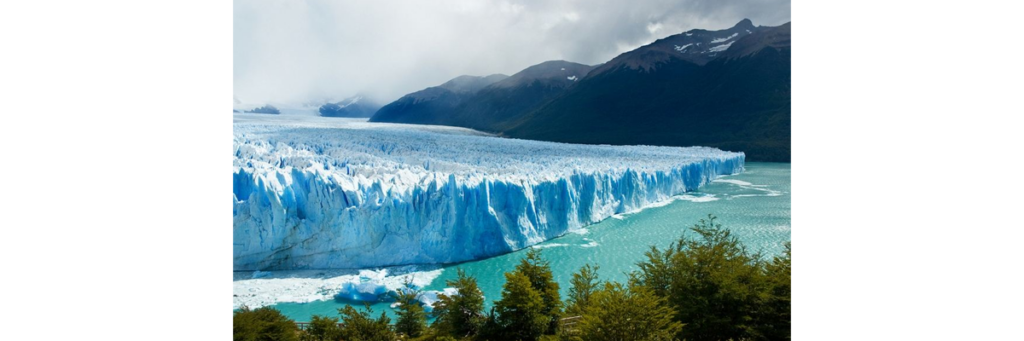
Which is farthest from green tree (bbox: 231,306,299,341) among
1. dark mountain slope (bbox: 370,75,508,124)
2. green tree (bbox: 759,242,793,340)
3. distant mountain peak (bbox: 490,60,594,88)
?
distant mountain peak (bbox: 490,60,594,88)

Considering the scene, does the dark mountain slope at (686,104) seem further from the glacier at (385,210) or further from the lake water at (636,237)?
the glacier at (385,210)

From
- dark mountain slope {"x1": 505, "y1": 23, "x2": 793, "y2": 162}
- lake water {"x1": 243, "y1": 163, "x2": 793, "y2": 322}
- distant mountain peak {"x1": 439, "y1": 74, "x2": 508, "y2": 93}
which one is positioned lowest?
lake water {"x1": 243, "y1": 163, "x2": 793, "y2": 322}

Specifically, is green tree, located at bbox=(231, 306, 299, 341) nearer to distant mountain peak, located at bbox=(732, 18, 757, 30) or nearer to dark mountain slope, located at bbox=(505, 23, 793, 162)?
dark mountain slope, located at bbox=(505, 23, 793, 162)

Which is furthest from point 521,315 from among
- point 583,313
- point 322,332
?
point 322,332

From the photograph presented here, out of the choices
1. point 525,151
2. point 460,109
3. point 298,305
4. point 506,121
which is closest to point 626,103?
point 506,121
